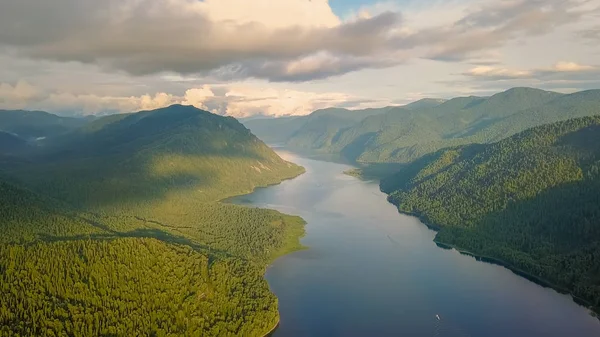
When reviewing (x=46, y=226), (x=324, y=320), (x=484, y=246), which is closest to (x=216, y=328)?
(x=324, y=320)

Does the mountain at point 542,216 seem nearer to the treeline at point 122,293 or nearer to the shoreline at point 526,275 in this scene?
the shoreline at point 526,275

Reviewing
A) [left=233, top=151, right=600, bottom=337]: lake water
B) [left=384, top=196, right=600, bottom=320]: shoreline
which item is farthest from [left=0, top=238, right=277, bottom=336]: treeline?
[left=384, top=196, right=600, bottom=320]: shoreline

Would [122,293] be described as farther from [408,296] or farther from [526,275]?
[526,275]

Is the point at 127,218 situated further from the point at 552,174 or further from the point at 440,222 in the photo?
the point at 552,174

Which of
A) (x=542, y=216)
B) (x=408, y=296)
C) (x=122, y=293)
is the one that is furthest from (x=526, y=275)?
(x=122, y=293)

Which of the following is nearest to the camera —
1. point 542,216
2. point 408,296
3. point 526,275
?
point 408,296

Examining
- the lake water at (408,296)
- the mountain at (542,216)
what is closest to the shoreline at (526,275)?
→ the mountain at (542,216)
